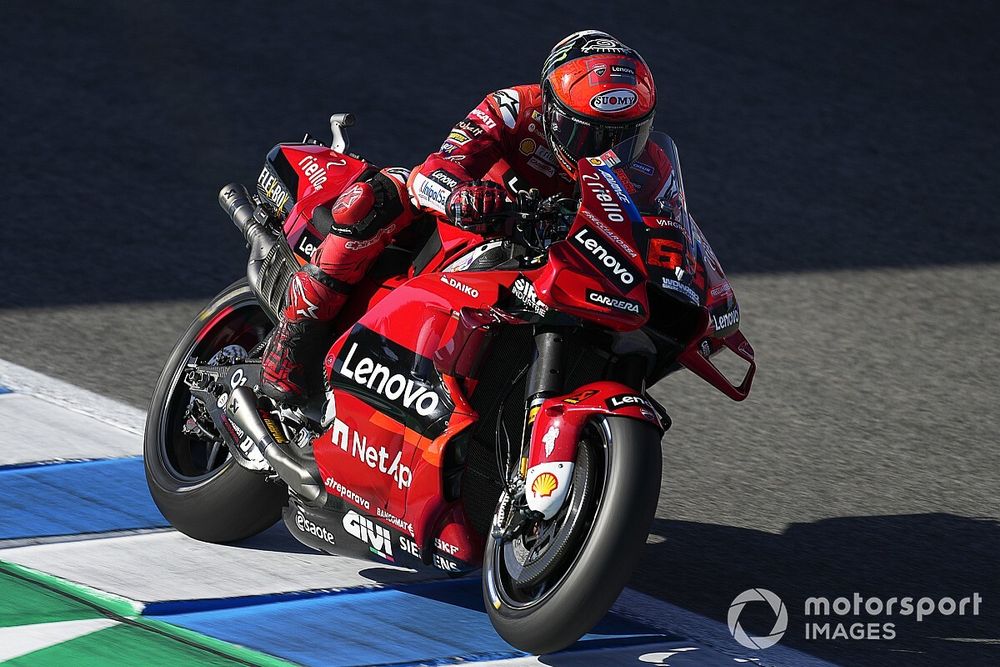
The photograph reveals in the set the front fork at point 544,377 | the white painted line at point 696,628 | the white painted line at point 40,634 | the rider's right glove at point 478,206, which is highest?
the rider's right glove at point 478,206

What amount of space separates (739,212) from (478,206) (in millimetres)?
5377

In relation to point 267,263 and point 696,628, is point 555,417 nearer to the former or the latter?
point 696,628

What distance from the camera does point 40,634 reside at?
13.3 feet

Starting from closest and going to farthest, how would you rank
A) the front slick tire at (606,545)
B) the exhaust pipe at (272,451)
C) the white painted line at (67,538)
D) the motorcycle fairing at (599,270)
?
the front slick tire at (606,545), the motorcycle fairing at (599,270), the exhaust pipe at (272,451), the white painted line at (67,538)

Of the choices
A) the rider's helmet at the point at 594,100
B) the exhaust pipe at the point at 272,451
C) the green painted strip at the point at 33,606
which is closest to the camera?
the rider's helmet at the point at 594,100

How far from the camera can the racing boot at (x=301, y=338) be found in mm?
4645

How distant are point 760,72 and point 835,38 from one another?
1.26 m

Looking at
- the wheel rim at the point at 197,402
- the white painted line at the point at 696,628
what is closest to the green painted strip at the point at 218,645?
the wheel rim at the point at 197,402

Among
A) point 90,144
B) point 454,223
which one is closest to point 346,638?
point 454,223

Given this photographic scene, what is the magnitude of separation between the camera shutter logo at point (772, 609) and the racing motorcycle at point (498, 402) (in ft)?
2.43

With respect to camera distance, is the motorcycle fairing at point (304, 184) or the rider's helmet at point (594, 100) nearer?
the rider's helmet at point (594, 100)

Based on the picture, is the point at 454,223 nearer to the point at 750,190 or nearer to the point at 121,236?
the point at 121,236

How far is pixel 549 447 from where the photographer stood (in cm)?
389

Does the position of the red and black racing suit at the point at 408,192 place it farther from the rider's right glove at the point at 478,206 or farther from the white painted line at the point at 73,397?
the white painted line at the point at 73,397
